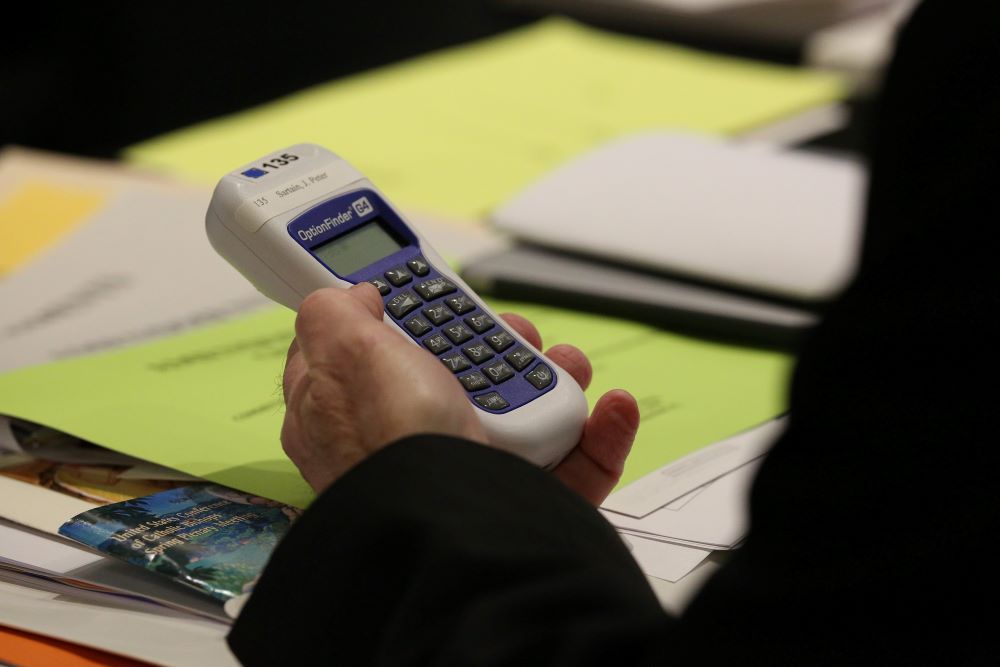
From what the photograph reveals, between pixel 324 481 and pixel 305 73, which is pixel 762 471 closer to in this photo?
pixel 324 481

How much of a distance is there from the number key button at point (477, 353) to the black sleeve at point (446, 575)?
4.7 inches

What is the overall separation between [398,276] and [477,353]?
0.06 metres

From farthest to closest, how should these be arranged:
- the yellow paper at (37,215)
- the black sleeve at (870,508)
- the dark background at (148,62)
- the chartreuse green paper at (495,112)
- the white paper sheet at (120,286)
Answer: the dark background at (148,62)
the chartreuse green paper at (495,112)
the yellow paper at (37,215)
the white paper sheet at (120,286)
the black sleeve at (870,508)

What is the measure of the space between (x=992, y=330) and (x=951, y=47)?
0.07m

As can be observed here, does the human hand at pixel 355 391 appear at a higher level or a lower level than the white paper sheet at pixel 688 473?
higher

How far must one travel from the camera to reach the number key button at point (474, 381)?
60 cm

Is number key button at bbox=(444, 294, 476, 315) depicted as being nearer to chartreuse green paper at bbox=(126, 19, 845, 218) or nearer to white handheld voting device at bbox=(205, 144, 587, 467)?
white handheld voting device at bbox=(205, 144, 587, 467)

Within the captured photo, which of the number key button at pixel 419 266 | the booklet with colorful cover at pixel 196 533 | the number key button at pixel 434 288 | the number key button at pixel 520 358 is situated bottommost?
the booklet with colorful cover at pixel 196 533

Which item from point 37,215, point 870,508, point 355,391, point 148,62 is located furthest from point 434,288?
point 148,62

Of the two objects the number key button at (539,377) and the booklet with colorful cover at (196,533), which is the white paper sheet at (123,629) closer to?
the booklet with colorful cover at (196,533)

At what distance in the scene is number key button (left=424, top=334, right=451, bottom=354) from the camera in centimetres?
61

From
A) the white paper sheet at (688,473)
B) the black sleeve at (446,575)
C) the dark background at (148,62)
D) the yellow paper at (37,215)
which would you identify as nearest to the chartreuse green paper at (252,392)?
the white paper sheet at (688,473)

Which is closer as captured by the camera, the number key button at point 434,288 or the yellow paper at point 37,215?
the number key button at point 434,288

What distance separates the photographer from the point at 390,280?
643mm
